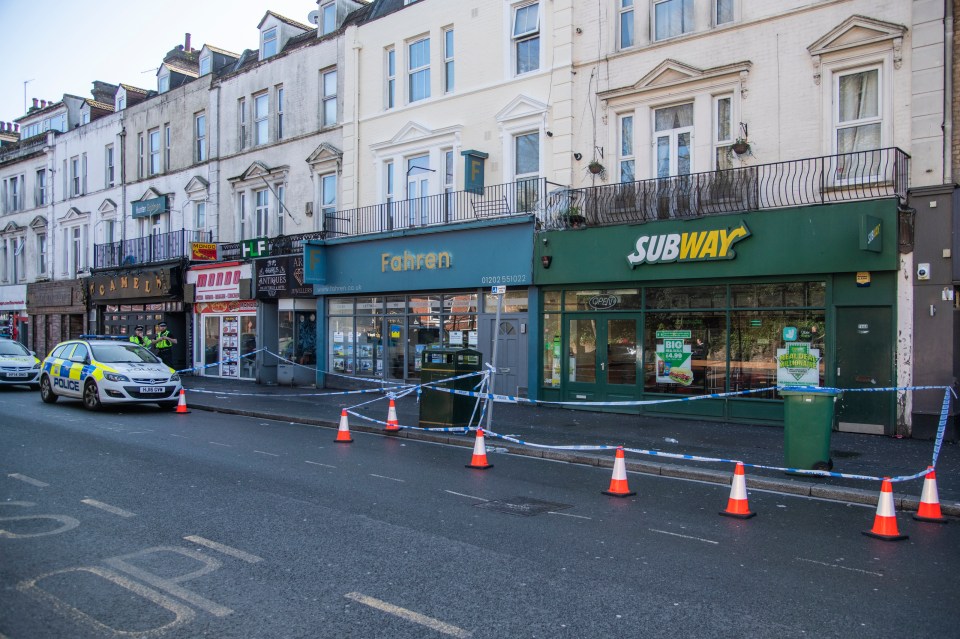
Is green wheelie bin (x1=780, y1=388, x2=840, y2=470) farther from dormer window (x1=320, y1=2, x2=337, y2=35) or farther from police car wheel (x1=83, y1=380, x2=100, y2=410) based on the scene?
dormer window (x1=320, y1=2, x2=337, y2=35)

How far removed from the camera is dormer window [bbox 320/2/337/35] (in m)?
24.2

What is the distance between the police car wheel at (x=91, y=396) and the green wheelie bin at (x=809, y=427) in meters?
13.7

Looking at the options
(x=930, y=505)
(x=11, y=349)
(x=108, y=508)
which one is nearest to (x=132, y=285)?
(x=11, y=349)

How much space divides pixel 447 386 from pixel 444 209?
8.11 metres

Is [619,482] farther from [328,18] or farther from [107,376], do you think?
[328,18]

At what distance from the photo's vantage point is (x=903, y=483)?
923 cm

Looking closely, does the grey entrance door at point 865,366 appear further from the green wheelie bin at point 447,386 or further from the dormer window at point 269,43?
the dormer window at point 269,43

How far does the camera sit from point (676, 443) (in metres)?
12.4

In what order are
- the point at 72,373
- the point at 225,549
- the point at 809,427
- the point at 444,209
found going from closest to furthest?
1. the point at 225,549
2. the point at 809,427
3. the point at 72,373
4. the point at 444,209

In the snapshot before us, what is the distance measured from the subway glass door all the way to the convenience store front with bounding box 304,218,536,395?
4.13 feet

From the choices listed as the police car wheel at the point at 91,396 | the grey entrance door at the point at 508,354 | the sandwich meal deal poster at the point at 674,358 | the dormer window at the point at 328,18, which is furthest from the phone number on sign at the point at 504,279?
the dormer window at the point at 328,18

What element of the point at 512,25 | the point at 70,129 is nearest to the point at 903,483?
the point at 512,25

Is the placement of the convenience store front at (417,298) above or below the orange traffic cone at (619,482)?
above

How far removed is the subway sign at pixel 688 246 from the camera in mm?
14703
